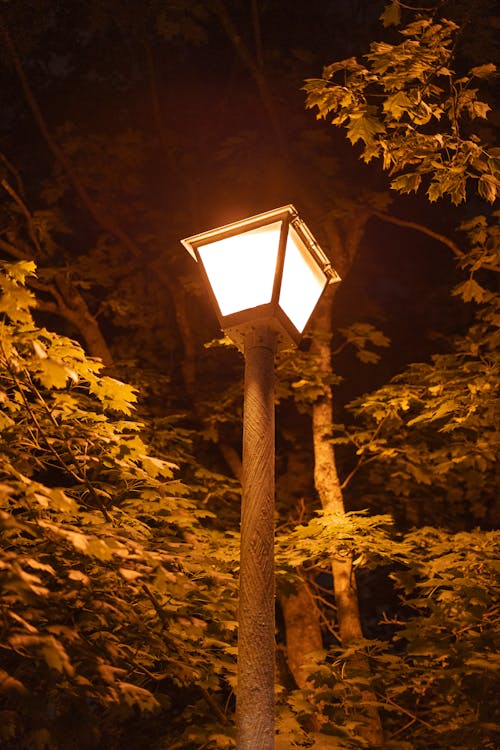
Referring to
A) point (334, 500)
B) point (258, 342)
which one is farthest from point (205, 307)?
point (258, 342)

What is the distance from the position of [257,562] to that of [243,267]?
1463 mm

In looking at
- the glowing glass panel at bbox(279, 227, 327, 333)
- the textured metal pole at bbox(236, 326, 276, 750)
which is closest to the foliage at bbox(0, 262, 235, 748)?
the textured metal pole at bbox(236, 326, 276, 750)

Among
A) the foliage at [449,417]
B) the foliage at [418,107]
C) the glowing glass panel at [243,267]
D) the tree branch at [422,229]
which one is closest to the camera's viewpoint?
the glowing glass panel at [243,267]

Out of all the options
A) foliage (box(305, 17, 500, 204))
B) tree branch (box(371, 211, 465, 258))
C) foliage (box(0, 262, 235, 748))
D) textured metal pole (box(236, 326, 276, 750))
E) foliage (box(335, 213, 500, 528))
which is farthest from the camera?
tree branch (box(371, 211, 465, 258))

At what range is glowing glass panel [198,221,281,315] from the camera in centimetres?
325

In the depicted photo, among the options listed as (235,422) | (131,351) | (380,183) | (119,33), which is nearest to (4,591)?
(235,422)

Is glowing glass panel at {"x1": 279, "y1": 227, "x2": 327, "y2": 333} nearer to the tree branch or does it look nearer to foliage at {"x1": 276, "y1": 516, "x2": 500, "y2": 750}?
foliage at {"x1": 276, "y1": 516, "x2": 500, "y2": 750}

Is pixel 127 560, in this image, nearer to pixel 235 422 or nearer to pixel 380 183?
pixel 235 422

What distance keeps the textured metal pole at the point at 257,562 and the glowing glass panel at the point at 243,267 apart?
186mm

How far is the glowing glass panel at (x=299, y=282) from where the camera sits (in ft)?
10.9

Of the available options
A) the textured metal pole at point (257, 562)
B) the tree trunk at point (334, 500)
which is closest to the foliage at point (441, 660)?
the tree trunk at point (334, 500)

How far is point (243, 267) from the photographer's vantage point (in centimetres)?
332

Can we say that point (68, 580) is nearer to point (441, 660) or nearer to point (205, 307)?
point (441, 660)

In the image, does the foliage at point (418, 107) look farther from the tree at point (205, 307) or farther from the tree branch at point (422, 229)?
the tree branch at point (422, 229)
